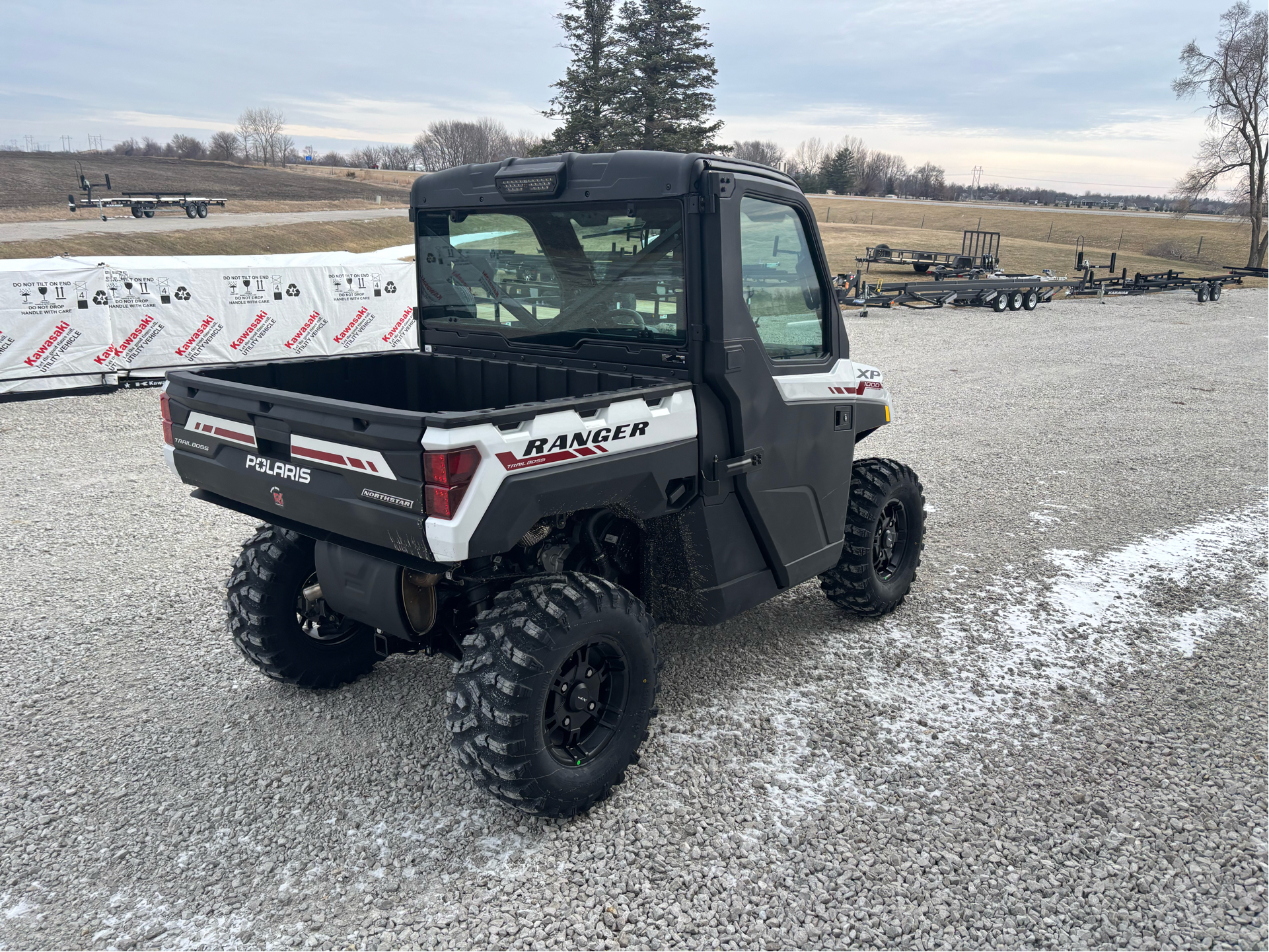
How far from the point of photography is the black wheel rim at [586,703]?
3512 millimetres

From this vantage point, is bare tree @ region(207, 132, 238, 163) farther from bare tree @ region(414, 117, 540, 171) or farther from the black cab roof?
the black cab roof

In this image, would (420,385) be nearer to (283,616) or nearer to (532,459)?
(283,616)

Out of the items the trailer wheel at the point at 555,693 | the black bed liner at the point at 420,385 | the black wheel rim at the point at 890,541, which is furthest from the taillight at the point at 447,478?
the black wheel rim at the point at 890,541

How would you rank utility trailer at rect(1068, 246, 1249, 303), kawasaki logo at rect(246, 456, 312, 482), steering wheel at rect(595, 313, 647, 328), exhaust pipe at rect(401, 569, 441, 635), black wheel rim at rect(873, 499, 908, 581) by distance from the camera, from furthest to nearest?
utility trailer at rect(1068, 246, 1249, 303), black wheel rim at rect(873, 499, 908, 581), steering wheel at rect(595, 313, 647, 328), exhaust pipe at rect(401, 569, 441, 635), kawasaki logo at rect(246, 456, 312, 482)

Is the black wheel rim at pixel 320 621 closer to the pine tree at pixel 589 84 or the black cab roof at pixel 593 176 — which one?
the black cab roof at pixel 593 176

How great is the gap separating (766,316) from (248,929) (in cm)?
319

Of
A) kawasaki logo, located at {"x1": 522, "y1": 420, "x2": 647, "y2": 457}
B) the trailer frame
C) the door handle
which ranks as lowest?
the door handle

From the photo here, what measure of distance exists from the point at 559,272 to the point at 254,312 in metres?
11.1

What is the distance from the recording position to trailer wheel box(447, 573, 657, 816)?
10.8ft

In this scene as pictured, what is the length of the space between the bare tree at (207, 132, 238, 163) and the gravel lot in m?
100

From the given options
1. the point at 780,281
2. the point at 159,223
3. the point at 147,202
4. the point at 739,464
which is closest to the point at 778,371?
the point at 780,281

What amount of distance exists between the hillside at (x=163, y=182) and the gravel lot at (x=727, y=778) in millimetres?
40713

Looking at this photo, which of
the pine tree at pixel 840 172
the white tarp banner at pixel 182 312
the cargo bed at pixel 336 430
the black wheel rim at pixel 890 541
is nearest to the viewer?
the cargo bed at pixel 336 430

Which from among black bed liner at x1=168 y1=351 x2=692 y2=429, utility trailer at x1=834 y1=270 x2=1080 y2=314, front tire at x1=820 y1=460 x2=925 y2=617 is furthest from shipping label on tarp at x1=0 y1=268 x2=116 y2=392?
utility trailer at x1=834 y1=270 x2=1080 y2=314
